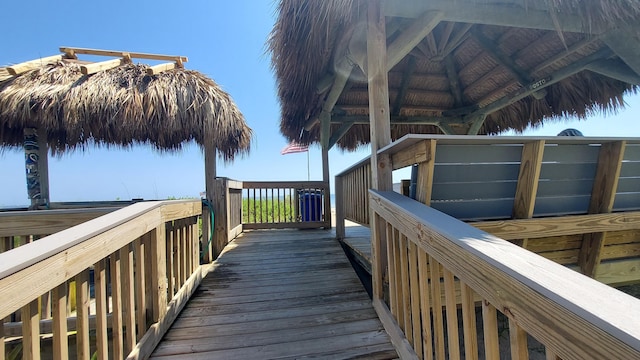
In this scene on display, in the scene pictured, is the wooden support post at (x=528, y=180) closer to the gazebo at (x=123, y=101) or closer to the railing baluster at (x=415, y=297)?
the railing baluster at (x=415, y=297)

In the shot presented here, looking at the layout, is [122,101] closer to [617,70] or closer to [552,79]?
[552,79]

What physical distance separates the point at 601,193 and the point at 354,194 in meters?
2.20

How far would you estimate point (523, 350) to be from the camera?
72cm

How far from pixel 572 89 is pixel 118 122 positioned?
22.5 feet

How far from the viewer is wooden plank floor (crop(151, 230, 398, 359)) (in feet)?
5.35

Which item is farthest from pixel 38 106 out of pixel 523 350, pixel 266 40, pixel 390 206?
pixel 523 350

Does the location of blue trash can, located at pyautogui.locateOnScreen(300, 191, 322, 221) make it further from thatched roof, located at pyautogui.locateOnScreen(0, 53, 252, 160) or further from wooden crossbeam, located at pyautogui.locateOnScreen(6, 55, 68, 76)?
wooden crossbeam, located at pyautogui.locateOnScreen(6, 55, 68, 76)

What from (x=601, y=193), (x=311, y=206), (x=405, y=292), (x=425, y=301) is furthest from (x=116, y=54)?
(x=601, y=193)

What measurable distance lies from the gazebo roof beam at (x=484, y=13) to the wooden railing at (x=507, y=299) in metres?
1.53

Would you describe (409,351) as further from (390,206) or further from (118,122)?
(118,122)

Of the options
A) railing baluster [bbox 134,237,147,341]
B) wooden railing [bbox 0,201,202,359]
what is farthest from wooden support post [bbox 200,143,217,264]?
railing baluster [bbox 134,237,147,341]

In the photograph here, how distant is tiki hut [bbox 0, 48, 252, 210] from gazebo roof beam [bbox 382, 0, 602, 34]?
2742 millimetres

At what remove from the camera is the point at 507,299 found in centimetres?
73

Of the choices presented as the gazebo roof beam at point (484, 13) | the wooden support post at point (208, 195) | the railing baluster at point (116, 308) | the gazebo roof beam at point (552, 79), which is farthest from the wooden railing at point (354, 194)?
the gazebo roof beam at point (552, 79)
